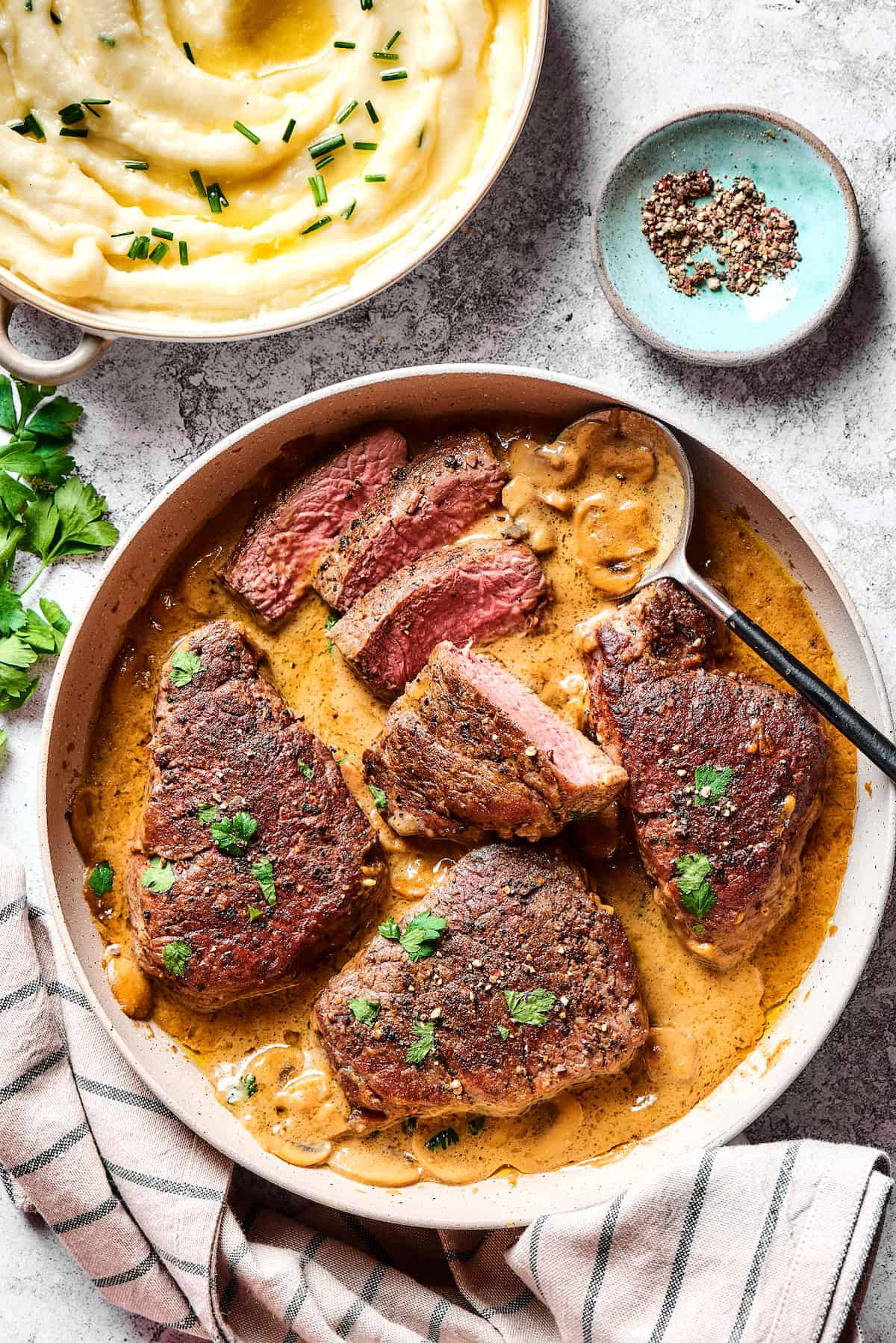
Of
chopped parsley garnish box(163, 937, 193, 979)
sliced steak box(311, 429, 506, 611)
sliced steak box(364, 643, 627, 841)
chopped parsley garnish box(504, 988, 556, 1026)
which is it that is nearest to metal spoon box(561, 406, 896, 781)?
sliced steak box(311, 429, 506, 611)

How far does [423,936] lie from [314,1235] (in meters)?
1.37

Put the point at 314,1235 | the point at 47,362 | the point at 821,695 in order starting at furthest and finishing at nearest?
the point at 314,1235
the point at 47,362
the point at 821,695

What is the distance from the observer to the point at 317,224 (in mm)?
4281

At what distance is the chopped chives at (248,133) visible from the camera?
4.26m

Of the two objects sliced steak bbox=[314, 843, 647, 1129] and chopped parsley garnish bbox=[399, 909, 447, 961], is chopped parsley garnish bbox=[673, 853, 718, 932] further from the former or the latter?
chopped parsley garnish bbox=[399, 909, 447, 961]

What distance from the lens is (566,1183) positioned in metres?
4.09

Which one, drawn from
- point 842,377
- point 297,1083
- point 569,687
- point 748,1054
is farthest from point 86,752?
point 842,377

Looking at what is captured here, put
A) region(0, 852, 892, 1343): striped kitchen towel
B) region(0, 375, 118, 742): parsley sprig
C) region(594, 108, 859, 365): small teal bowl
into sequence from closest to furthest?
region(0, 852, 892, 1343): striped kitchen towel → region(594, 108, 859, 365): small teal bowl → region(0, 375, 118, 742): parsley sprig

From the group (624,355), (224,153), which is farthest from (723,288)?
(224,153)

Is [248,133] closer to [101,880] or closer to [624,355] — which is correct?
[624,355]

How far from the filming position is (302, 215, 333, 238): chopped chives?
428 cm

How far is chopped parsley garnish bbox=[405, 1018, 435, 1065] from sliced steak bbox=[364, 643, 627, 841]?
0.66 metres

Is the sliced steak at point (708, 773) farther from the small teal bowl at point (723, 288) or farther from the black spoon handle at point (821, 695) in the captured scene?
the small teal bowl at point (723, 288)

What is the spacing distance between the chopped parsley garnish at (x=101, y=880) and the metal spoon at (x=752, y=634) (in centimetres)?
223
